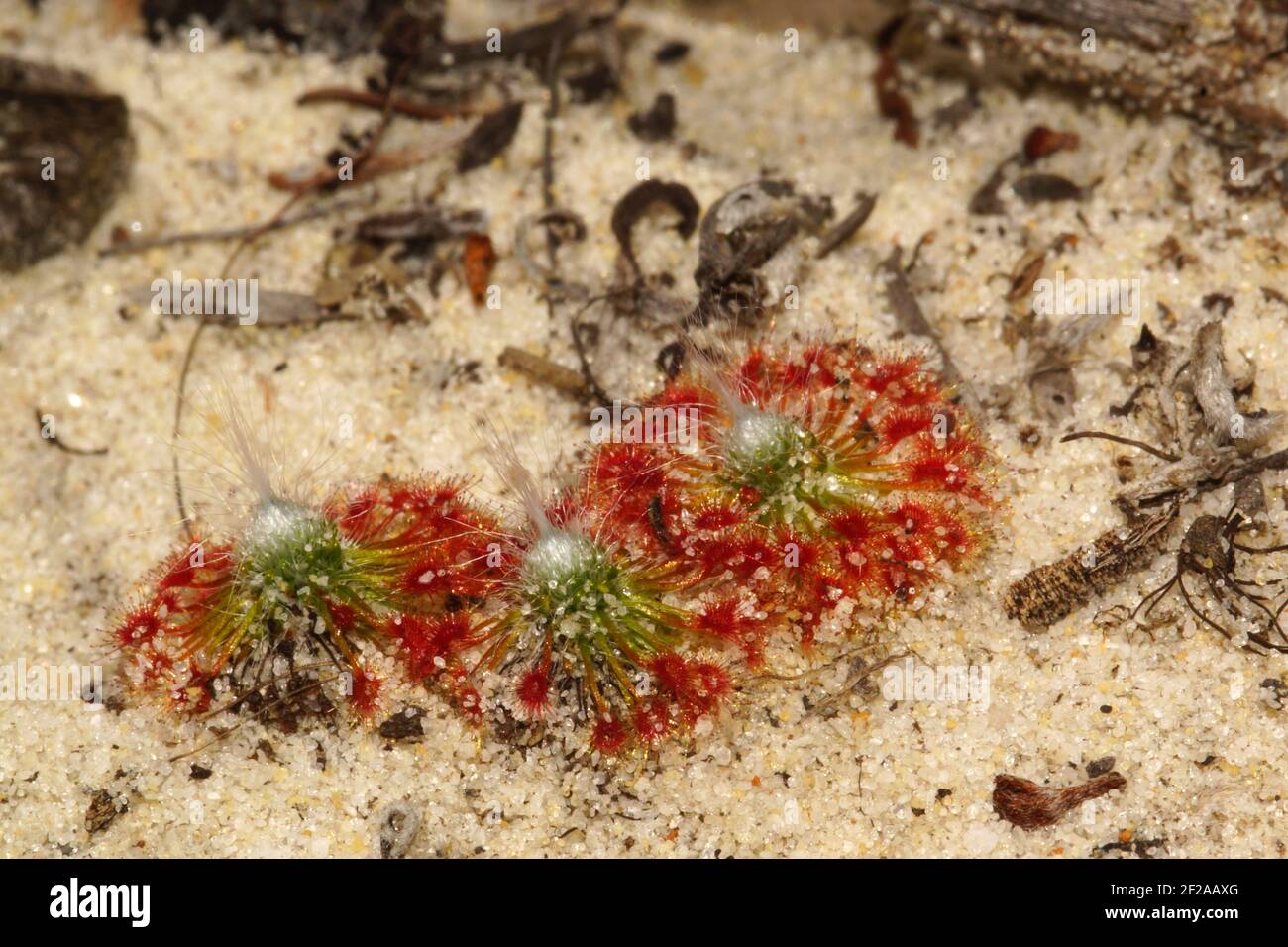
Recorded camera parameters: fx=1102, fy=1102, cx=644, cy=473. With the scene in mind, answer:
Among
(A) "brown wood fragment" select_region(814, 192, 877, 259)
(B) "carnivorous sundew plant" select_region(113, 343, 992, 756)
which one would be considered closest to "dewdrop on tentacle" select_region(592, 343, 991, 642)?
(B) "carnivorous sundew plant" select_region(113, 343, 992, 756)

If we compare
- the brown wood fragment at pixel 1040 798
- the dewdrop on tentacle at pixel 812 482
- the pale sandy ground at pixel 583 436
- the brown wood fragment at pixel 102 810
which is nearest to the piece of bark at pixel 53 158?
the pale sandy ground at pixel 583 436

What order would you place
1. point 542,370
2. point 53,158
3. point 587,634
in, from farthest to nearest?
point 53,158 → point 542,370 → point 587,634

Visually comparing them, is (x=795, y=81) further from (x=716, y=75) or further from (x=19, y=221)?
(x=19, y=221)

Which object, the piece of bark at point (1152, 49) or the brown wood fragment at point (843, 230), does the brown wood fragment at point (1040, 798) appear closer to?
the brown wood fragment at point (843, 230)

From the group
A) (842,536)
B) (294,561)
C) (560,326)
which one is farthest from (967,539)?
(294,561)

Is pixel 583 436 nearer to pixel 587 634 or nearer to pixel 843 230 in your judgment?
pixel 587 634

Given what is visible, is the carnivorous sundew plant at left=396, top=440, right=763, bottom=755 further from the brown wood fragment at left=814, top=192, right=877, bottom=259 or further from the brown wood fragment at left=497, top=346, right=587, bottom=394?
→ the brown wood fragment at left=814, top=192, right=877, bottom=259

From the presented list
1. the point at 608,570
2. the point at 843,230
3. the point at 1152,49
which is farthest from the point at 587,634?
the point at 1152,49
